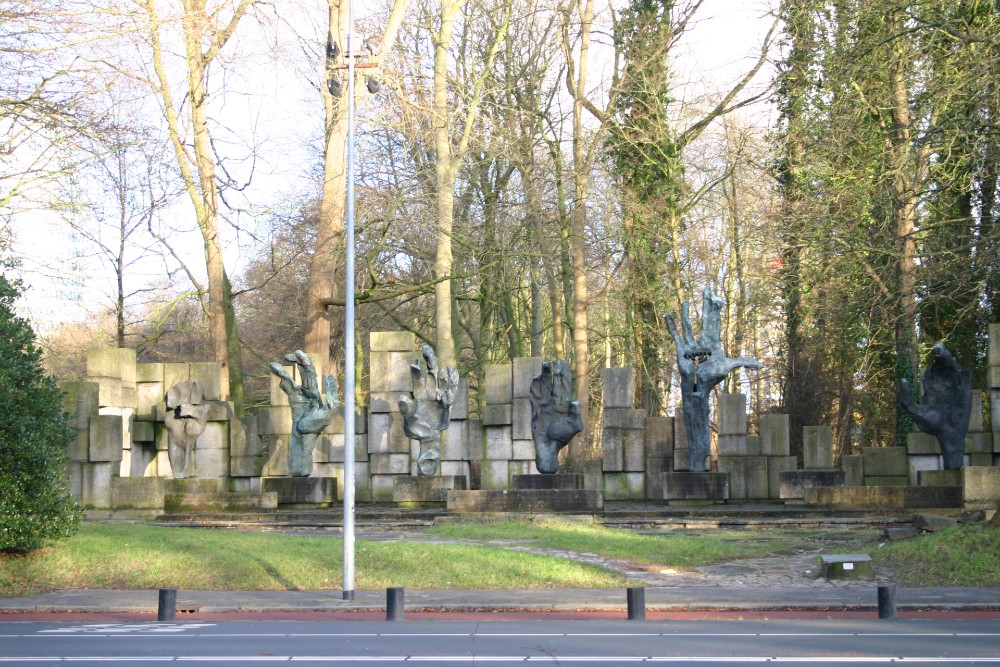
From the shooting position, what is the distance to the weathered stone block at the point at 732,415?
2445 centimetres

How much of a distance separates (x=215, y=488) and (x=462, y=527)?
731cm

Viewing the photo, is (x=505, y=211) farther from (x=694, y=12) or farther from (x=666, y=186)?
(x=694, y=12)

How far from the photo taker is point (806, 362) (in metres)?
33.9

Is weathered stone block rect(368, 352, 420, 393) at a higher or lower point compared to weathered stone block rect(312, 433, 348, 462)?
higher

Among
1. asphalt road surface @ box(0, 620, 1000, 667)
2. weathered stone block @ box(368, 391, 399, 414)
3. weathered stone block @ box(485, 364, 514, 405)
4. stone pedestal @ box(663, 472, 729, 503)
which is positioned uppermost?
weathered stone block @ box(485, 364, 514, 405)

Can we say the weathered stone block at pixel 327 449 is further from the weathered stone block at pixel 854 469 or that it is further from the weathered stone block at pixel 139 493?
the weathered stone block at pixel 854 469

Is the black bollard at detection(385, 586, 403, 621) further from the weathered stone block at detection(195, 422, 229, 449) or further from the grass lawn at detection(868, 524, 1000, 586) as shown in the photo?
the weathered stone block at detection(195, 422, 229, 449)

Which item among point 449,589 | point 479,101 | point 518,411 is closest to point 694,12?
point 479,101

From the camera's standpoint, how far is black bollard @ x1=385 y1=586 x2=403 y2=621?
43.2 feet

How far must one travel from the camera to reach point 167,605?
44.7ft

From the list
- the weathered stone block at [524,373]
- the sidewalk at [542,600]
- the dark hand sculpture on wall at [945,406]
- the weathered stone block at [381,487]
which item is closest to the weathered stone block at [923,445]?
the dark hand sculpture on wall at [945,406]

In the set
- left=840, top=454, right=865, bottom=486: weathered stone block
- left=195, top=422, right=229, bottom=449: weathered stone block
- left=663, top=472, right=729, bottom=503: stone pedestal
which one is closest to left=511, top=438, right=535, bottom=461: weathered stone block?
left=663, top=472, right=729, bottom=503: stone pedestal

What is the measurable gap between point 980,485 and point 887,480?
4035 mm

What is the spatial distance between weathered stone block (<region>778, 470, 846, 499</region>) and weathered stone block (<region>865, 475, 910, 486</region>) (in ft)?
7.23
